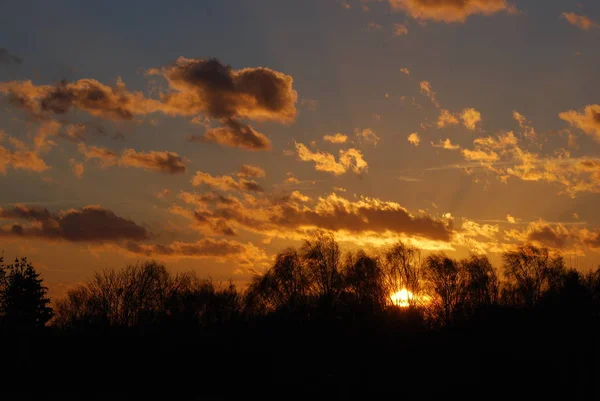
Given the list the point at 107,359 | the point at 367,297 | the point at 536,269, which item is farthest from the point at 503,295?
the point at 107,359

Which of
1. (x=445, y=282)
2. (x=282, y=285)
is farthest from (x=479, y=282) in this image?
(x=282, y=285)

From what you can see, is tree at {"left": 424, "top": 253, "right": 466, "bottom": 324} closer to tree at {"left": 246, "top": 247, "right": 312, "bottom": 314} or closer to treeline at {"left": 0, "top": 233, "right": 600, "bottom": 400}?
treeline at {"left": 0, "top": 233, "right": 600, "bottom": 400}

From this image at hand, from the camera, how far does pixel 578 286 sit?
3602 inches

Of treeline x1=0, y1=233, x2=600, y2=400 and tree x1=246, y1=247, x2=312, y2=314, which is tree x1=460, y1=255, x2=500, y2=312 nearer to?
treeline x1=0, y1=233, x2=600, y2=400

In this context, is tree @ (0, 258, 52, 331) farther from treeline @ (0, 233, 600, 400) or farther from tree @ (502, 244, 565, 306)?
tree @ (502, 244, 565, 306)

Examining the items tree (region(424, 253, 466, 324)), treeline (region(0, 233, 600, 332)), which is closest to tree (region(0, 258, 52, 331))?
treeline (region(0, 233, 600, 332))

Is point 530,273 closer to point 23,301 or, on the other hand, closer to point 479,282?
point 479,282

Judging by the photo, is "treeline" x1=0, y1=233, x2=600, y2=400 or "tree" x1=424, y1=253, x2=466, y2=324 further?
"tree" x1=424, y1=253, x2=466, y2=324

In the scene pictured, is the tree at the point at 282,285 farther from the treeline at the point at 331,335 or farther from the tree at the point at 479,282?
the tree at the point at 479,282

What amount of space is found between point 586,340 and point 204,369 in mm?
46030

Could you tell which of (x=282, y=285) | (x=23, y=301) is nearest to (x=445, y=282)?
(x=282, y=285)

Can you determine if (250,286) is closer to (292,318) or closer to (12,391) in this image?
(292,318)

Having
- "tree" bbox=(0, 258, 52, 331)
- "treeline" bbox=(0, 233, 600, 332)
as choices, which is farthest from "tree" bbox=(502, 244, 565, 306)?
"tree" bbox=(0, 258, 52, 331)

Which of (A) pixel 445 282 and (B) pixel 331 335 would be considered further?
(A) pixel 445 282
